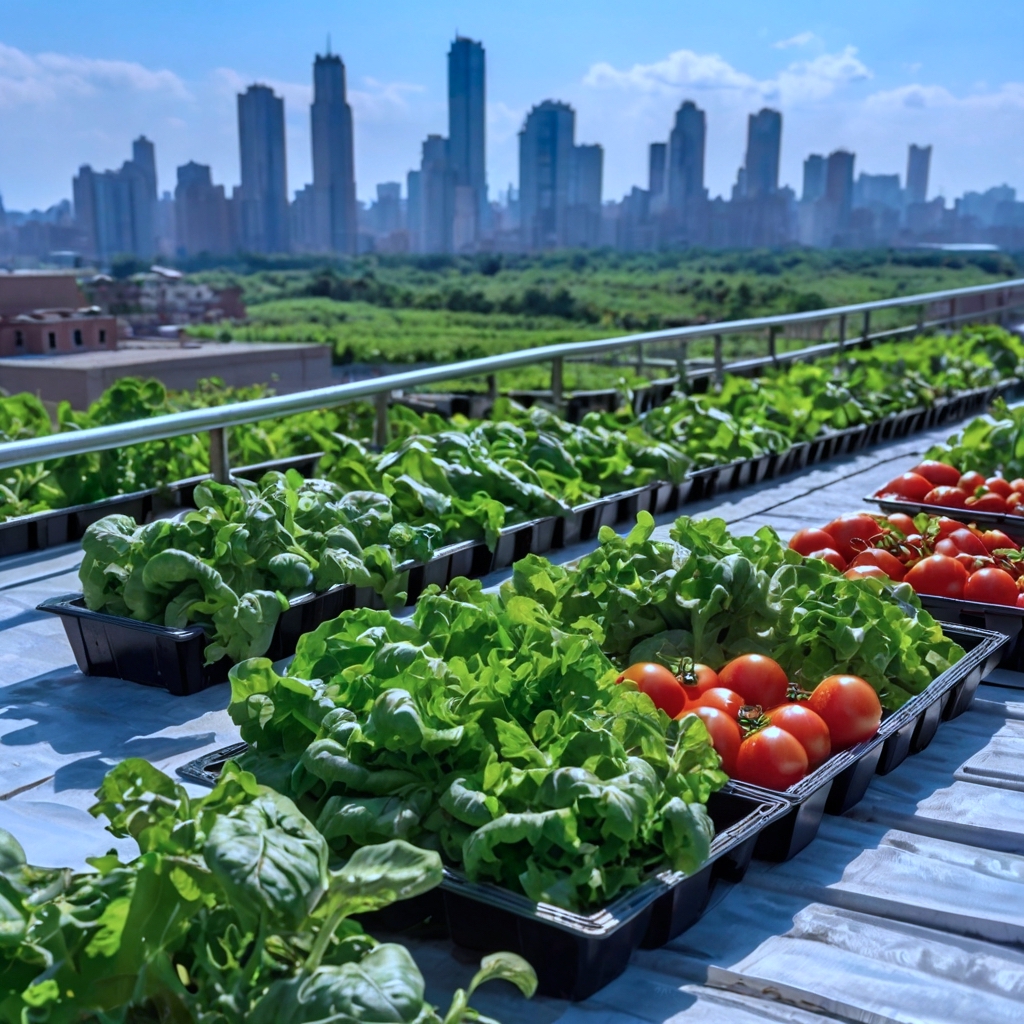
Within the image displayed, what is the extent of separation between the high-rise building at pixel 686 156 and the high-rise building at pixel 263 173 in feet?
90.0

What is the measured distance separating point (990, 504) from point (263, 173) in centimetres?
7563

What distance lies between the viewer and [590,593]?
2.60m

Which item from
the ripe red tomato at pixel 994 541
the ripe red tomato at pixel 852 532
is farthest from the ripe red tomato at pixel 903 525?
the ripe red tomato at pixel 994 541

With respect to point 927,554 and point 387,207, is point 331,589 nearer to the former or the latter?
point 927,554

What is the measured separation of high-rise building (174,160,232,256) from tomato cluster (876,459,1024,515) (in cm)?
6914

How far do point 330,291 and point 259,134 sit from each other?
43.3 feet

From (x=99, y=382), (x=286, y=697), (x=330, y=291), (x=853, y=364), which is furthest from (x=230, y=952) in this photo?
(x=330, y=291)

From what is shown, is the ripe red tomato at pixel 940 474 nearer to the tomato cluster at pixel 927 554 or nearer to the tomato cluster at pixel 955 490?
the tomato cluster at pixel 955 490

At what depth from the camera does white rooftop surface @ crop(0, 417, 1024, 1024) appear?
1.57 metres

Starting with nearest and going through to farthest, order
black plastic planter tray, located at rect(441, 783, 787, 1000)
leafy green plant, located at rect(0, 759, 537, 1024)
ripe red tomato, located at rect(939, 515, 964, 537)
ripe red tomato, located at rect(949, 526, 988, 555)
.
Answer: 1. leafy green plant, located at rect(0, 759, 537, 1024)
2. black plastic planter tray, located at rect(441, 783, 787, 1000)
3. ripe red tomato, located at rect(949, 526, 988, 555)
4. ripe red tomato, located at rect(939, 515, 964, 537)

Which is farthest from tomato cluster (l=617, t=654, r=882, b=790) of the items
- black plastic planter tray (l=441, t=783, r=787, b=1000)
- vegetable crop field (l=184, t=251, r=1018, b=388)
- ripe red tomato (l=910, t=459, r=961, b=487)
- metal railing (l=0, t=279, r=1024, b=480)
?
vegetable crop field (l=184, t=251, r=1018, b=388)

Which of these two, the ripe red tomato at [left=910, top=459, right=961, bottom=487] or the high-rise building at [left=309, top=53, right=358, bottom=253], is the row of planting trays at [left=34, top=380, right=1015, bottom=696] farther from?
the high-rise building at [left=309, top=53, right=358, bottom=253]

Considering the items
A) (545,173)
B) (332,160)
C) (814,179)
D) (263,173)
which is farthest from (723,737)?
(545,173)

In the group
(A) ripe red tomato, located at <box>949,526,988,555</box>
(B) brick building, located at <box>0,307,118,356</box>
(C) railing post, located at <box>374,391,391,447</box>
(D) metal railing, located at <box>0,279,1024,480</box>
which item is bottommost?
(B) brick building, located at <box>0,307,118,356</box>
